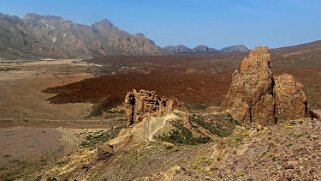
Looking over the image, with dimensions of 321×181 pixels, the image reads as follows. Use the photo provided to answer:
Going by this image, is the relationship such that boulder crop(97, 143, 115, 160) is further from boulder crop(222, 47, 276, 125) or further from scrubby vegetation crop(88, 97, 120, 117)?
scrubby vegetation crop(88, 97, 120, 117)

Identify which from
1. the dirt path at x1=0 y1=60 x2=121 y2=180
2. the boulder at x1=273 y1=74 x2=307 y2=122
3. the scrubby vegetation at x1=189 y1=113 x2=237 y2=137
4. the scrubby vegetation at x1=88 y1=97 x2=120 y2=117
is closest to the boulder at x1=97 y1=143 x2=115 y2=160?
the scrubby vegetation at x1=189 y1=113 x2=237 y2=137

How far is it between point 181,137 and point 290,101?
6.91m

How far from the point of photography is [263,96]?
26.4 m

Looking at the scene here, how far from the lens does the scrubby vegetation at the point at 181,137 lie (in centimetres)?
2333

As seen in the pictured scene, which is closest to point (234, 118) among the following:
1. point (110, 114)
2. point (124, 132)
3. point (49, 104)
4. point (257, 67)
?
point (257, 67)

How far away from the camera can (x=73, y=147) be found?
36.7 m

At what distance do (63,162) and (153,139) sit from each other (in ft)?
22.3

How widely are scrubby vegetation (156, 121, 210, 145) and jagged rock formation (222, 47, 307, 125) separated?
Answer: 3.90 m

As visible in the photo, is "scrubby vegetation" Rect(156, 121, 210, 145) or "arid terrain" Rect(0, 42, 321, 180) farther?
"scrubby vegetation" Rect(156, 121, 210, 145)

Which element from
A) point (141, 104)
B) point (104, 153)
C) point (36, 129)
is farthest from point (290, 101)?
point (36, 129)

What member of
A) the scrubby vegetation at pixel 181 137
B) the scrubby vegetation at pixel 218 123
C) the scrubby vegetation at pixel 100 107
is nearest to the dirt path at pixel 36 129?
the scrubby vegetation at pixel 100 107

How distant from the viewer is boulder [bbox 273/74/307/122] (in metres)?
26.1

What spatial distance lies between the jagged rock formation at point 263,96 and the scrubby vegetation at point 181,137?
3.90 m

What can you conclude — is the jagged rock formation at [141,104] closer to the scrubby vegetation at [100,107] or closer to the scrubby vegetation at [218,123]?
the scrubby vegetation at [218,123]
